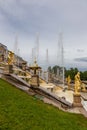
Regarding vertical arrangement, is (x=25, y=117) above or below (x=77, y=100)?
above

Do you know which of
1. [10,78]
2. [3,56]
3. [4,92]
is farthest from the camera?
[3,56]

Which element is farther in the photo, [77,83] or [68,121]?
[77,83]

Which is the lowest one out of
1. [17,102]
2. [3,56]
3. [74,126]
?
[74,126]

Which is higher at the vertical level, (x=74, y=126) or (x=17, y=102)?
(x=17, y=102)

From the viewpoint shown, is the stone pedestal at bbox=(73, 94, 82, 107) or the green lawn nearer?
the green lawn

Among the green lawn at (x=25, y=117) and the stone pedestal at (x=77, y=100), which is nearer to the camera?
the green lawn at (x=25, y=117)

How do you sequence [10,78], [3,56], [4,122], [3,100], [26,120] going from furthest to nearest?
[3,56]
[10,78]
[3,100]
[26,120]
[4,122]

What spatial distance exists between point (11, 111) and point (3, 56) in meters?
19.0

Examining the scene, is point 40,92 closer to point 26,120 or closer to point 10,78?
point 10,78

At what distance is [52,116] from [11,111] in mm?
2205

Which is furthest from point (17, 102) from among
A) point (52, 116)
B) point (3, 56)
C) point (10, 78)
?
point (3, 56)

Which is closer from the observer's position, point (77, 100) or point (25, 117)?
point (25, 117)

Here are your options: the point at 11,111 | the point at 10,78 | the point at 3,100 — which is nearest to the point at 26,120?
the point at 11,111

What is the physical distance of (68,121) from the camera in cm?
1338
